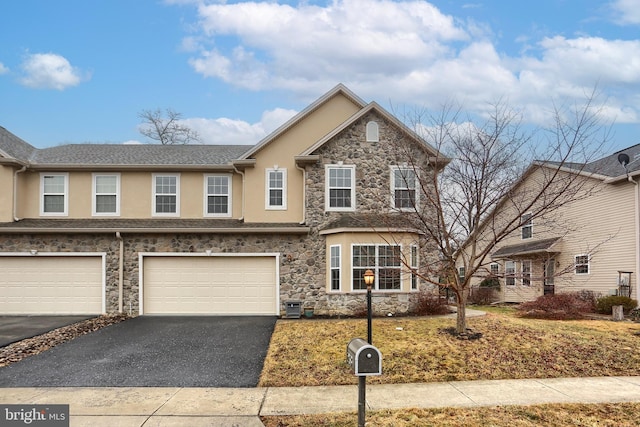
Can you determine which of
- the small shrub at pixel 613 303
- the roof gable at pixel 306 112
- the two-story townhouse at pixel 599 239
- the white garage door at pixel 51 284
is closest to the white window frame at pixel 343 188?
the roof gable at pixel 306 112

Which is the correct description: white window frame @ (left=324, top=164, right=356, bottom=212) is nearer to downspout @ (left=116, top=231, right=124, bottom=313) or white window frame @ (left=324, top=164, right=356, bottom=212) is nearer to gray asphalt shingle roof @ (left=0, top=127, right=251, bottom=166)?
gray asphalt shingle roof @ (left=0, top=127, right=251, bottom=166)

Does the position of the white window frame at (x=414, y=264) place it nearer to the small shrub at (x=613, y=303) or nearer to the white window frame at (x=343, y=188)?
the white window frame at (x=343, y=188)

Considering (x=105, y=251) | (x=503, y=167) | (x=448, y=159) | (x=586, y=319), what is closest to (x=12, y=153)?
(x=105, y=251)

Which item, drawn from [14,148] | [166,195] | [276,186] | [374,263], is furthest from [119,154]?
[374,263]

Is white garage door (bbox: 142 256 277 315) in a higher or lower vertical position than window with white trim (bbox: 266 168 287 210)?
lower

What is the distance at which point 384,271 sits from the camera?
51.3 ft

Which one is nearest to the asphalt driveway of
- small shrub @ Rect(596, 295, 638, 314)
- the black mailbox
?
the black mailbox

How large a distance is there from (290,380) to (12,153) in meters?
13.9

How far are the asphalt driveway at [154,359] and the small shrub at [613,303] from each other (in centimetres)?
1187

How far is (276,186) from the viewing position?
17.1 meters

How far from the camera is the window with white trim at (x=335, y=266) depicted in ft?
52.1

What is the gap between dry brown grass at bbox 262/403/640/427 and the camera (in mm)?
6684

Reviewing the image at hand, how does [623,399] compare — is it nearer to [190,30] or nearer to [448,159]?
[448,159]

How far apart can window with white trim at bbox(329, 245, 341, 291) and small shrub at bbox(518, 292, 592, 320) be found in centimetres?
655
